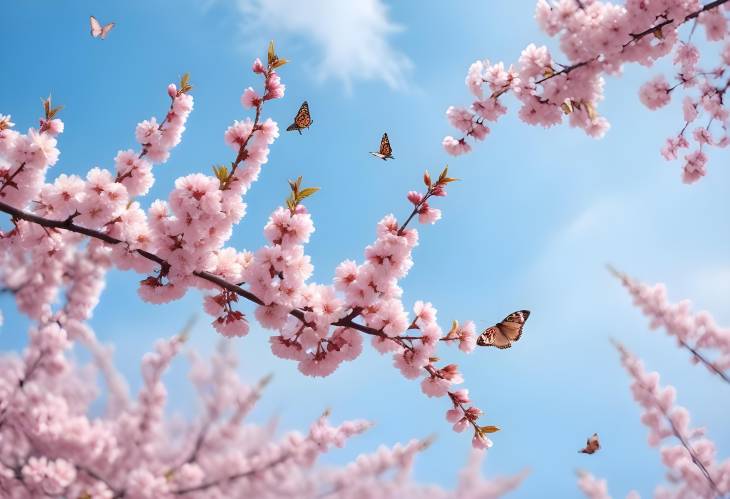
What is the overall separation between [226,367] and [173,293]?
44.3ft

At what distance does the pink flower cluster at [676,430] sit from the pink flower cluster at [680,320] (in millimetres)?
1139

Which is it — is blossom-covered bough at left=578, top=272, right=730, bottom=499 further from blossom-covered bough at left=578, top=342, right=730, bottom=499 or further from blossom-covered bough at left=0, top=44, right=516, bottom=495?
blossom-covered bough at left=0, top=44, right=516, bottom=495

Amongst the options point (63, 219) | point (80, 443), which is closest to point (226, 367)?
point (80, 443)

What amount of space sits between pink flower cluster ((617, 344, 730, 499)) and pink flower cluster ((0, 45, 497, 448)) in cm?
977

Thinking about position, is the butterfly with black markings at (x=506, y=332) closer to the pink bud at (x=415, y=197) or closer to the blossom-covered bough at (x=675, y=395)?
the pink bud at (x=415, y=197)

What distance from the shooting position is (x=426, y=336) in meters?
4.21

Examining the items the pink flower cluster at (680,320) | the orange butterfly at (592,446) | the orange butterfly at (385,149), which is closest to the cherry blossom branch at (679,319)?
the pink flower cluster at (680,320)

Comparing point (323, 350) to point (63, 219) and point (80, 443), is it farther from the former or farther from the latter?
point (80, 443)

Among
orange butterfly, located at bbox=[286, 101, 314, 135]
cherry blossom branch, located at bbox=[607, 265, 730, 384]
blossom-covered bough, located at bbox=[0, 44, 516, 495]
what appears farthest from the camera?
cherry blossom branch, located at bbox=[607, 265, 730, 384]

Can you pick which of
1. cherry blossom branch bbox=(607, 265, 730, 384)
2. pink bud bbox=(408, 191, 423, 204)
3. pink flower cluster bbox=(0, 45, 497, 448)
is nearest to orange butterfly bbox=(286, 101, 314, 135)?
pink flower cluster bbox=(0, 45, 497, 448)

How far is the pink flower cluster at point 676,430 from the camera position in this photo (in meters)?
12.1

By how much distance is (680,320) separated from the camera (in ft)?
39.9

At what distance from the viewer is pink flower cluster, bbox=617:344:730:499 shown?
12141 millimetres

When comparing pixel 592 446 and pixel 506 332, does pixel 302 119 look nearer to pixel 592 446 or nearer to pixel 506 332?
pixel 506 332
